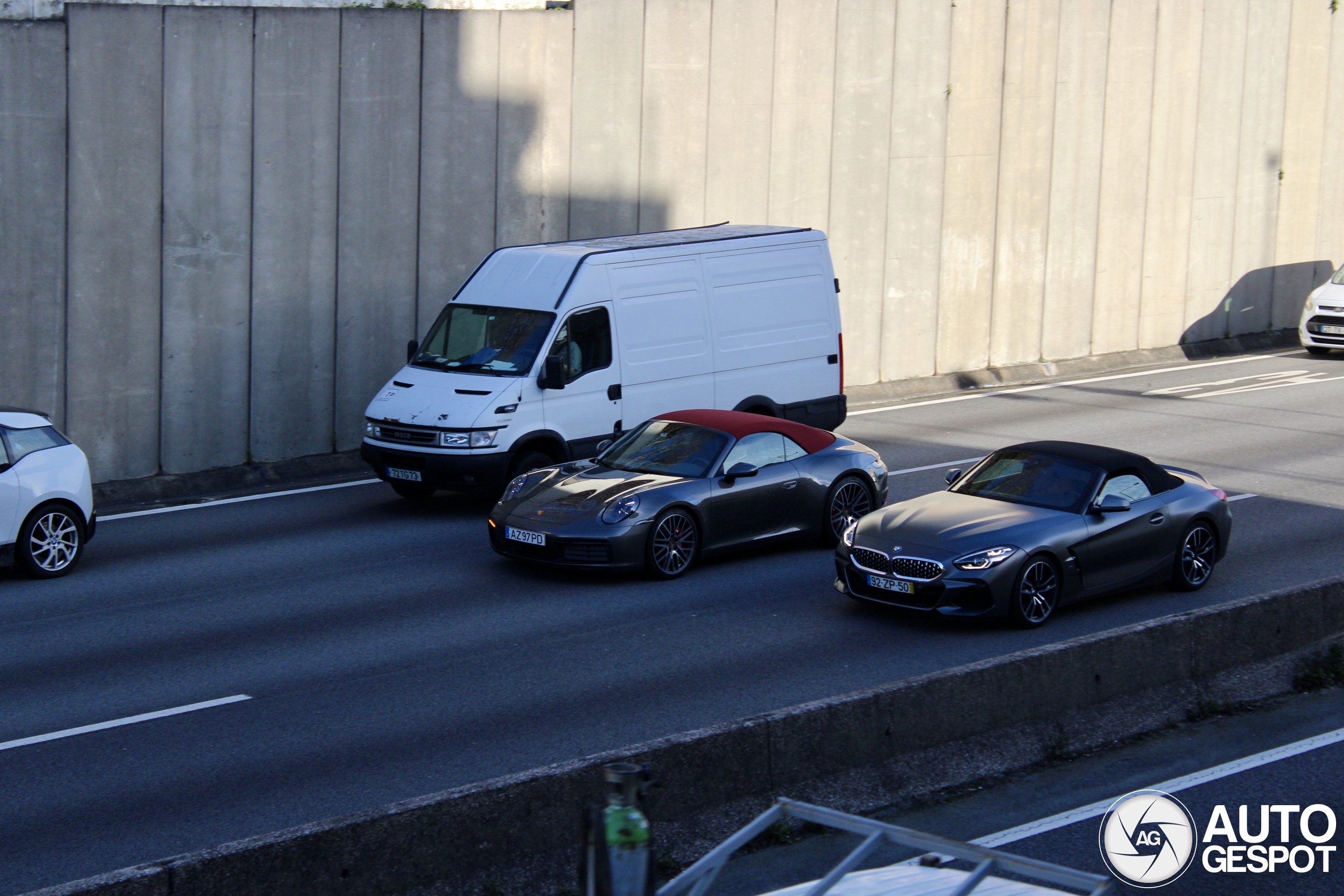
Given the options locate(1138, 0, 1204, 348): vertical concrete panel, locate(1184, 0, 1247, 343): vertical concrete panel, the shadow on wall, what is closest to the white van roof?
locate(1138, 0, 1204, 348): vertical concrete panel

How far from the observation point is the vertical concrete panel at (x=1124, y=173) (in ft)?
85.1

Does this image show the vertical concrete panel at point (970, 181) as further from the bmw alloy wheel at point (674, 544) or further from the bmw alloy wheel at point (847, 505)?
the bmw alloy wheel at point (674, 544)

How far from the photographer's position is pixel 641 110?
20.7 metres

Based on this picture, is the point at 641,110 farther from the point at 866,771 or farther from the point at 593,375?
the point at 866,771

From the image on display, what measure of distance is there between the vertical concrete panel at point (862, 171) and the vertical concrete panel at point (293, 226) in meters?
8.19

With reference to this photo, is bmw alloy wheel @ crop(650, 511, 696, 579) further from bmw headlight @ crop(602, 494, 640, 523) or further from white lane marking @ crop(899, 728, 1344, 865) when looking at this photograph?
white lane marking @ crop(899, 728, 1344, 865)

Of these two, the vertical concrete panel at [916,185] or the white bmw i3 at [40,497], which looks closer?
the white bmw i3 at [40,497]

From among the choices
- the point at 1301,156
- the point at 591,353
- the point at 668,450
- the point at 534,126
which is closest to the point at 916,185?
the point at 534,126

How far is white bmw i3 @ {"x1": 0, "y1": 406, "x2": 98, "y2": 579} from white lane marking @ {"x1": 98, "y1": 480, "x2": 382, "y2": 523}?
8.18ft

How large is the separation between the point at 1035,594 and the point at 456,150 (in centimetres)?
1074

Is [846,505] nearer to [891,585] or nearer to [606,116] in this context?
[891,585]

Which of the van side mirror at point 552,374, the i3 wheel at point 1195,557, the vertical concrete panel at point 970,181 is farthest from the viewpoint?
the vertical concrete panel at point 970,181

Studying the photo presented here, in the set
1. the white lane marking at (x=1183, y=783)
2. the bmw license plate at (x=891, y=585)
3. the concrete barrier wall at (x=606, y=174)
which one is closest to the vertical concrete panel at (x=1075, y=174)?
the concrete barrier wall at (x=606, y=174)

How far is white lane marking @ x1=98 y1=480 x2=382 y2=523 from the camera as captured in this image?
1578 centimetres
